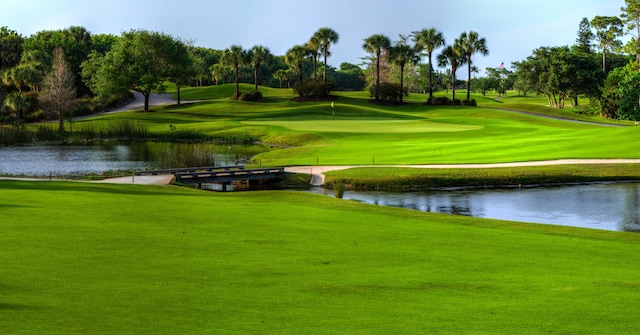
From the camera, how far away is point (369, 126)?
275ft

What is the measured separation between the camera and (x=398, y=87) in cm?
12075

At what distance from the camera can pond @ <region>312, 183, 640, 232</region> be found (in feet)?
103

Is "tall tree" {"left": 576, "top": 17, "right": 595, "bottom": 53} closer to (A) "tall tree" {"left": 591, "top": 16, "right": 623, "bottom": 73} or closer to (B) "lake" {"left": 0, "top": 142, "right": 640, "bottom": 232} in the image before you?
(A) "tall tree" {"left": 591, "top": 16, "right": 623, "bottom": 73}

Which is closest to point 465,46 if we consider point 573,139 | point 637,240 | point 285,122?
point 285,122

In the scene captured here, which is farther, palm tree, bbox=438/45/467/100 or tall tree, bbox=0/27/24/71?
tall tree, bbox=0/27/24/71

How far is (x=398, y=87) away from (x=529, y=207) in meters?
87.2

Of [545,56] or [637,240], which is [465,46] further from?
[637,240]

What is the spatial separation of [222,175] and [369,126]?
136 feet

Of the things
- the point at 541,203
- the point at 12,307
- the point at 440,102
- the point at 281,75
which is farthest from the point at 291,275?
the point at 281,75

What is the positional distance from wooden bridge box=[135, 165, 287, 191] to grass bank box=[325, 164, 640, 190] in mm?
3774

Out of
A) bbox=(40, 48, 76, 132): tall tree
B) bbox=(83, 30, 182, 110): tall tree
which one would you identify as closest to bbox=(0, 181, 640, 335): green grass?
bbox=(40, 48, 76, 132): tall tree

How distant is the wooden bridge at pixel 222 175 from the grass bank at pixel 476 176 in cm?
377

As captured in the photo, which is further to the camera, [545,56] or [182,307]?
[545,56]

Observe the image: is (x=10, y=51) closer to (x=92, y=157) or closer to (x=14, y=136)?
(x=14, y=136)
